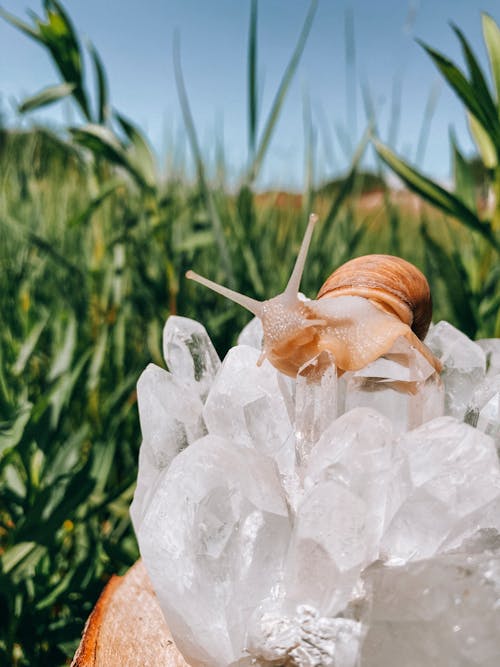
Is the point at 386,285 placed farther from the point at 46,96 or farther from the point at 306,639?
the point at 46,96

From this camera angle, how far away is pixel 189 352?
458 millimetres

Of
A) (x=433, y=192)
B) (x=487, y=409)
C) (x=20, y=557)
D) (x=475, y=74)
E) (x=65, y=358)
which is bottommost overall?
(x=20, y=557)

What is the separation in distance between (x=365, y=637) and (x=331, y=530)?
0.18 ft

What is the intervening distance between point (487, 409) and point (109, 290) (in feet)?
2.47

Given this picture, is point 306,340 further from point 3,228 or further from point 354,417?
point 3,228

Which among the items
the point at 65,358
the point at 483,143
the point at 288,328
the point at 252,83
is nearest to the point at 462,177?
the point at 483,143

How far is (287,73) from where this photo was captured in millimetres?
812

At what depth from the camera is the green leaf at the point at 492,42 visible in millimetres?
658

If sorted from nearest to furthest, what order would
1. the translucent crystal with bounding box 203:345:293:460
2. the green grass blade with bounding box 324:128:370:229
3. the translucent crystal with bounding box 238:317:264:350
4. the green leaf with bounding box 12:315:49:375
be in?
the translucent crystal with bounding box 203:345:293:460, the translucent crystal with bounding box 238:317:264:350, the green leaf with bounding box 12:315:49:375, the green grass blade with bounding box 324:128:370:229

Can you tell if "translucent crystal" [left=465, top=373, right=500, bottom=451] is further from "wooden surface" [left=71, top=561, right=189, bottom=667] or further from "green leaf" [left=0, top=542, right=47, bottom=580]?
"green leaf" [left=0, top=542, right=47, bottom=580]

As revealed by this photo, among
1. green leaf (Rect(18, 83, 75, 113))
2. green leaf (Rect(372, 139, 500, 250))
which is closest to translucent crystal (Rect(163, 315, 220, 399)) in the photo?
green leaf (Rect(372, 139, 500, 250))

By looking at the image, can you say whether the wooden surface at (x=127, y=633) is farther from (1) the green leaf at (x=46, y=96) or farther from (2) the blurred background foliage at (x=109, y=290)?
(1) the green leaf at (x=46, y=96)

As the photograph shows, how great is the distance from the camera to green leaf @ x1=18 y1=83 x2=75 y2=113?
2.76 ft

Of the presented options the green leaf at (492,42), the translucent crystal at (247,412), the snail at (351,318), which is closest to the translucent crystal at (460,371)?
the snail at (351,318)
